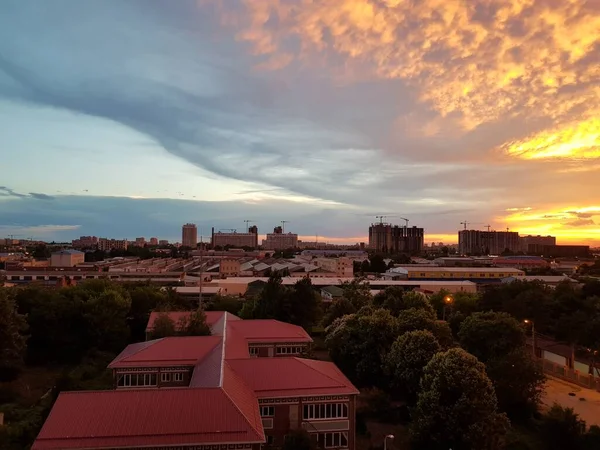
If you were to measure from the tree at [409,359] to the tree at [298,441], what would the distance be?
599cm

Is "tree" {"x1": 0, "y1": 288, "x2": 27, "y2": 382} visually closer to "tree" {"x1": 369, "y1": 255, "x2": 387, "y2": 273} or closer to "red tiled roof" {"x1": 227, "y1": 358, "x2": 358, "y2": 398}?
"red tiled roof" {"x1": 227, "y1": 358, "x2": 358, "y2": 398}

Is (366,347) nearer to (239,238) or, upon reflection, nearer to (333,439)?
(333,439)

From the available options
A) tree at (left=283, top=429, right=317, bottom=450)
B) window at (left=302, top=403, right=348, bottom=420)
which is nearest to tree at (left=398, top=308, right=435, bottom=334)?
window at (left=302, top=403, right=348, bottom=420)

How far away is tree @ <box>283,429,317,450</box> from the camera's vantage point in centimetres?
1139

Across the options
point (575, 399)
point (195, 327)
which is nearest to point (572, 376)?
point (575, 399)

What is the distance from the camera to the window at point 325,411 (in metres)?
12.7

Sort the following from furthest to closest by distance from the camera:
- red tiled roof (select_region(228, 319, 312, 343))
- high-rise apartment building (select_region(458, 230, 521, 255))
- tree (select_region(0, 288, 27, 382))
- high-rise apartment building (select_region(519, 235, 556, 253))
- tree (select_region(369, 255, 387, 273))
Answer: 1. high-rise apartment building (select_region(519, 235, 556, 253))
2. high-rise apartment building (select_region(458, 230, 521, 255))
3. tree (select_region(369, 255, 387, 273))
4. red tiled roof (select_region(228, 319, 312, 343))
5. tree (select_region(0, 288, 27, 382))

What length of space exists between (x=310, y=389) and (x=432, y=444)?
408 cm

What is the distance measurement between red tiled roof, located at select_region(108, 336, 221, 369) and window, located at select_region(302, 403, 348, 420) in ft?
14.7

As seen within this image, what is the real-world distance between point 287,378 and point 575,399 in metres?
13.0

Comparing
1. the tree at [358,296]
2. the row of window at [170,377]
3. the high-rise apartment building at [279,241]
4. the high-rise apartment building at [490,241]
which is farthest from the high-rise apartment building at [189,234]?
the row of window at [170,377]

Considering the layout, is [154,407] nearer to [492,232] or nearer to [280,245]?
[492,232]

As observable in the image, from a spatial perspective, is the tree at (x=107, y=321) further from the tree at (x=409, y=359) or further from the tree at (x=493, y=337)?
the tree at (x=493, y=337)

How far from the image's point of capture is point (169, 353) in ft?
51.2
